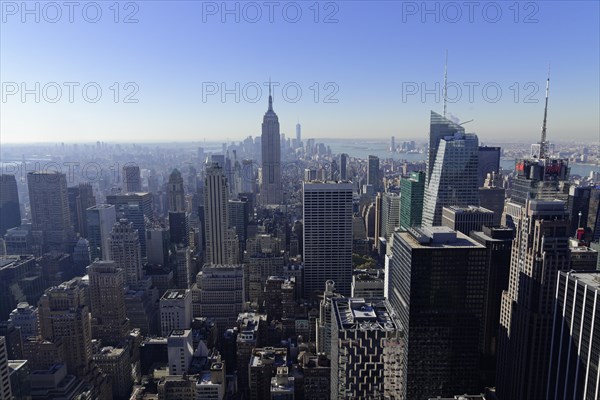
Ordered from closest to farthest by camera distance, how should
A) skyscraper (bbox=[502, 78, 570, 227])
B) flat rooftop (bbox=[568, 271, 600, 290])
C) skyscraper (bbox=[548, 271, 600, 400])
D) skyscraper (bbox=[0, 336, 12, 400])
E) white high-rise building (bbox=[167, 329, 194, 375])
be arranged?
skyscraper (bbox=[548, 271, 600, 400]) → flat rooftop (bbox=[568, 271, 600, 290]) → skyscraper (bbox=[0, 336, 12, 400]) → white high-rise building (bbox=[167, 329, 194, 375]) → skyscraper (bbox=[502, 78, 570, 227])

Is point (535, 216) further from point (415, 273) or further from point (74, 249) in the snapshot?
point (74, 249)

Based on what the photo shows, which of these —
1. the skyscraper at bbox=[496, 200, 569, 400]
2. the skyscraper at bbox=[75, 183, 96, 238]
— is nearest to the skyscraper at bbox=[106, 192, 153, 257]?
the skyscraper at bbox=[75, 183, 96, 238]

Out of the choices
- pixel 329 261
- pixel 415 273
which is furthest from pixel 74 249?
pixel 415 273

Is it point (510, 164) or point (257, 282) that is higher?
point (510, 164)

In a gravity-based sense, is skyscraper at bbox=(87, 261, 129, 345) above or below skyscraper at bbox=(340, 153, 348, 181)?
below

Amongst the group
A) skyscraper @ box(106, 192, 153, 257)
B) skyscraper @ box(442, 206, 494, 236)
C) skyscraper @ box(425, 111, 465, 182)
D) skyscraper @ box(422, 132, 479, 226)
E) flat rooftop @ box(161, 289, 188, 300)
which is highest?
skyscraper @ box(425, 111, 465, 182)

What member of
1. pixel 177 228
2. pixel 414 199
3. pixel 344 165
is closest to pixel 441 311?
pixel 414 199

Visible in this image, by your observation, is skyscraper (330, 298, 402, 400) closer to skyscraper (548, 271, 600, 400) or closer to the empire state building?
skyscraper (548, 271, 600, 400)
